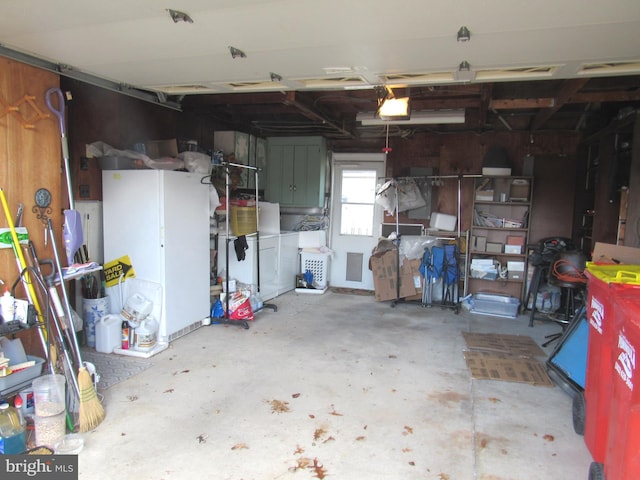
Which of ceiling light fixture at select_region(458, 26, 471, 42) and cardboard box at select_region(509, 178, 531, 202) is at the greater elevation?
ceiling light fixture at select_region(458, 26, 471, 42)

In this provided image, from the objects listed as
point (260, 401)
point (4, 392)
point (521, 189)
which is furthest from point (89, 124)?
point (521, 189)

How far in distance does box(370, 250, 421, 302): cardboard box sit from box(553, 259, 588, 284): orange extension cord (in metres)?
1.72

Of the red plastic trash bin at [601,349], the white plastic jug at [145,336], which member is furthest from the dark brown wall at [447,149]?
the red plastic trash bin at [601,349]

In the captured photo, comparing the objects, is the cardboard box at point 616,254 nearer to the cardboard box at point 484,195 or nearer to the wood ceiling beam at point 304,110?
the cardboard box at point 484,195

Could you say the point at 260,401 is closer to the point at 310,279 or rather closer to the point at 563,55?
the point at 563,55

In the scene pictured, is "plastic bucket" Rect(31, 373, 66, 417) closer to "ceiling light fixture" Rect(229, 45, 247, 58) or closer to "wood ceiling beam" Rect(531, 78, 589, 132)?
"ceiling light fixture" Rect(229, 45, 247, 58)

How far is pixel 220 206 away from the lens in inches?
192

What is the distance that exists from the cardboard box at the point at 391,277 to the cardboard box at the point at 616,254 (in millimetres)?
2600

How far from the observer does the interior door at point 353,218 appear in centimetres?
669

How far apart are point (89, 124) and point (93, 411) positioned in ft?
8.49

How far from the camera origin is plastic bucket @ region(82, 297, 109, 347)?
3.80 meters

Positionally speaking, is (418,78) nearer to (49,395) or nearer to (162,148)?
(162,148)

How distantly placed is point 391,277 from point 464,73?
344 centimetres

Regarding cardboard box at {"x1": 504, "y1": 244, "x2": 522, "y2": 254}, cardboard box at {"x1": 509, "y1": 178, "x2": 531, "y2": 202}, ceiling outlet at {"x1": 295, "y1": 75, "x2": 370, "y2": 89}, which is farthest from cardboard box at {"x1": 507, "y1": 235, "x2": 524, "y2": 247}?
ceiling outlet at {"x1": 295, "y1": 75, "x2": 370, "y2": 89}
